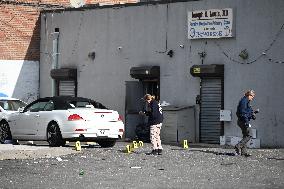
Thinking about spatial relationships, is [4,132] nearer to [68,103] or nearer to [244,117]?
[68,103]

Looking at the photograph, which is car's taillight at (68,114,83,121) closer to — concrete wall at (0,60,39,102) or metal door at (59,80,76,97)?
metal door at (59,80,76,97)

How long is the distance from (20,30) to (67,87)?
333cm

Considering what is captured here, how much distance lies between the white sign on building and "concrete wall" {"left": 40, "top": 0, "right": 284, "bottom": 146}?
0.76 ft

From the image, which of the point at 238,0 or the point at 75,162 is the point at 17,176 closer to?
the point at 75,162

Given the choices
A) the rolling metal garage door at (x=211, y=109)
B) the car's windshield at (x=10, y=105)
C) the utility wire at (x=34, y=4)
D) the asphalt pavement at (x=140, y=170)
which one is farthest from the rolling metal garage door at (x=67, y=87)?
the asphalt pavement at (x=140, y=170)

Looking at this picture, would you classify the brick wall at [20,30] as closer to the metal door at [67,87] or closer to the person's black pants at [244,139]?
the metal door at [67,87]

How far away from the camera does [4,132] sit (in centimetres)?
2648

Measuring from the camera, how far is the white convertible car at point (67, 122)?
23.6 m

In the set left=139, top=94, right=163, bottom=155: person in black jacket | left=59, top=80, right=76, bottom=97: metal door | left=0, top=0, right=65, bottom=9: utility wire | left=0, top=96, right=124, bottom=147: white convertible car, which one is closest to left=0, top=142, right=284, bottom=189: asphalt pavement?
left=139, top=94, right=163, bottom=155: person in black jacket

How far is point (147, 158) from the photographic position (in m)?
20.5

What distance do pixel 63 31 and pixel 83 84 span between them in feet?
9.07

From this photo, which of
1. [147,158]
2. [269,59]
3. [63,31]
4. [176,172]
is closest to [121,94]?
[63,31]

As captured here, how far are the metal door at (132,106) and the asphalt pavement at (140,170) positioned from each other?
757 centimetres

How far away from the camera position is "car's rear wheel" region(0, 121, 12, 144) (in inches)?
1036
